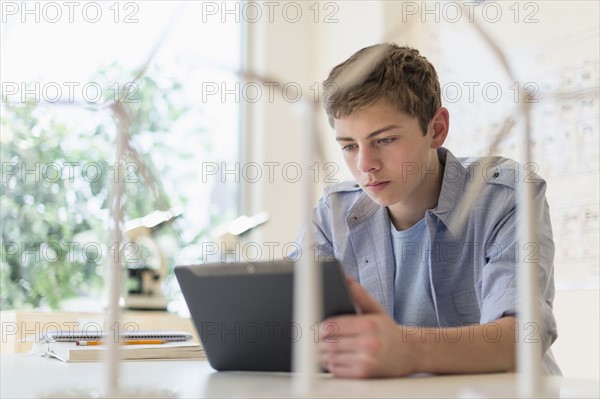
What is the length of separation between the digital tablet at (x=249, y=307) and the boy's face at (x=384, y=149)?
453 millimetres

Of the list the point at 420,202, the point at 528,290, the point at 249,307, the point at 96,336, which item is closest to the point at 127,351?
the point at 96,336

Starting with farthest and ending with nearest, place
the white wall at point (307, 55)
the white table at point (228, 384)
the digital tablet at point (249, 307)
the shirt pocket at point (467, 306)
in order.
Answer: the white wall at point (307, 55), the shirt pocket at point (467, 306), the digital tablet at point (249, 307), the white table at point (228, 384)

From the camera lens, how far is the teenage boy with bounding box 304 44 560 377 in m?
1.23

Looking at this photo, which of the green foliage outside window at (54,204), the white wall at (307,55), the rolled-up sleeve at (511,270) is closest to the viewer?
the rolled-up sleeve at (511,270)

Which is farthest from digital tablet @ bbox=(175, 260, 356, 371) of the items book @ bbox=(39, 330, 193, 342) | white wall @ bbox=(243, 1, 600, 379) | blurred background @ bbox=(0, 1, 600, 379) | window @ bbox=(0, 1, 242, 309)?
window @ bbox=(0, 1, 242, 309)

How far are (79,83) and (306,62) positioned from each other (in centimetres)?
99

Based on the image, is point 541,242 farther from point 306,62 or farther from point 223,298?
point 306,62

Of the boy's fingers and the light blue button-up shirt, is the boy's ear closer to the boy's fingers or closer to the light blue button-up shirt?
the light blue button-up shirt

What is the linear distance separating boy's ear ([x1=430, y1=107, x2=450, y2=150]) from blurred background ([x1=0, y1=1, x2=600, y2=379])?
74cm

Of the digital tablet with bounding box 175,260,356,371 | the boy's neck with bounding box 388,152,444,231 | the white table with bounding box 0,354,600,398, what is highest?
the boy's neck with bounding box 388,152,444,231

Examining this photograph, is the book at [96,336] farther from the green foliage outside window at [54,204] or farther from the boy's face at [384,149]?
the green foliage outside window at [54,204]

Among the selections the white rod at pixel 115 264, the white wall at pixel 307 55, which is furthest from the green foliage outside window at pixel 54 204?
the white rod at pixel 115 264

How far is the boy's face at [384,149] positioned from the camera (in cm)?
137

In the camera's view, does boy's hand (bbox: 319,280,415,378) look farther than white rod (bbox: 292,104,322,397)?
Yes
